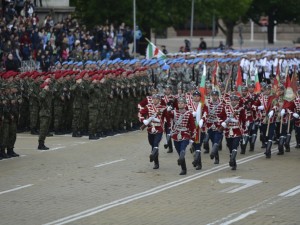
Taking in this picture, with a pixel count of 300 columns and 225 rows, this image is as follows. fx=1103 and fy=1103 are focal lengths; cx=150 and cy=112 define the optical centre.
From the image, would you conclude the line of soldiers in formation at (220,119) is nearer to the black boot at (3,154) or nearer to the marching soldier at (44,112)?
the marching soldier at (44,112)

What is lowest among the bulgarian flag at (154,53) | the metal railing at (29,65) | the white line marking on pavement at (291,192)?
the white line marking on pavement at (291,192)

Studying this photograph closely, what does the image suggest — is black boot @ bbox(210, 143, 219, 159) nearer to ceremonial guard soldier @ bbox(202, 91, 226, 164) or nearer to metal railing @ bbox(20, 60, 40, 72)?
ceremonial guard soldier @ bbox(202, 91, 226, 164)

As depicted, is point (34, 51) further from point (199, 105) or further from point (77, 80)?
point (199, 105)

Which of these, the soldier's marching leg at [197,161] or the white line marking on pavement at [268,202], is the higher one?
the soldier's marching leg at [197,161]

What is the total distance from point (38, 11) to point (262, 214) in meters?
30.5

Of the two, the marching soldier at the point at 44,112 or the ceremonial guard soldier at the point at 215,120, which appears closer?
the ceremonial guard soldier at the point at 215,120

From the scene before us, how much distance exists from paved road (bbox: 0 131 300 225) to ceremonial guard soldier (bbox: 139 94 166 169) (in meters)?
0.48

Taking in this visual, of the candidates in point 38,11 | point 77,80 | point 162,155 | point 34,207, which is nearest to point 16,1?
point 38,11

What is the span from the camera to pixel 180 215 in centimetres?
1938

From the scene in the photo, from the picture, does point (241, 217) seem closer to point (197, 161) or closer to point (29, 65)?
point (197, 161)

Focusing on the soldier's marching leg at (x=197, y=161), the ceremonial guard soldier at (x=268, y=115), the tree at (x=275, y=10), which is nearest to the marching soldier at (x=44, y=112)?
the soldier's marching leg at (x=197, y=161)

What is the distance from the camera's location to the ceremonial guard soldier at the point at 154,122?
24.9 m

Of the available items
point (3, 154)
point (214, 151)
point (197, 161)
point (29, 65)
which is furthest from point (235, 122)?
point (29, 65)

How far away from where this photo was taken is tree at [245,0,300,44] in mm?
78438
